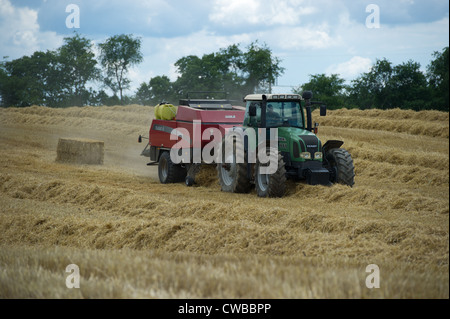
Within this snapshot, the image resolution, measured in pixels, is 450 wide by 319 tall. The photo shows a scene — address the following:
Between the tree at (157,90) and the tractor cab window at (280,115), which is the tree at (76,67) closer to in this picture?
the tree at (157,90)

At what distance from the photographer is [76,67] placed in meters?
60.5

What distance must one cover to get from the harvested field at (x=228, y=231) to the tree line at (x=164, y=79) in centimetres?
2365

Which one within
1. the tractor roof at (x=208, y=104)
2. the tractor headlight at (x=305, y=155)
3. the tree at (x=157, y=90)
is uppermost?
the tree at (x=157, y=90)

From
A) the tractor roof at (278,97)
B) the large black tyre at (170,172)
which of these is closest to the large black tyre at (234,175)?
the tractor roof at (278,97)

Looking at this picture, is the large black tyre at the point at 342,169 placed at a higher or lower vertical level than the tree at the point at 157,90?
lower

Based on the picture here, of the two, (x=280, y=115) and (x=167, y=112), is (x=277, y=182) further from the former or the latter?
(x=167, y=112)

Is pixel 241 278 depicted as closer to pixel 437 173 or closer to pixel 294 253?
pixel 294 253

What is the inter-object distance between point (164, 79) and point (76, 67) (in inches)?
382

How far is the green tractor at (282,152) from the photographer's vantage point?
12898 millimetres

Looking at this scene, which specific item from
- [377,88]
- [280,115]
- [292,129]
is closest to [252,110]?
[280,115]

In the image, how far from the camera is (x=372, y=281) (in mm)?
3971

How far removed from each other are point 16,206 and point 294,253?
23.8 ft
